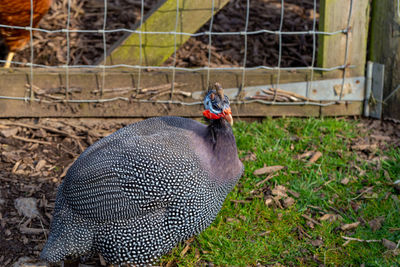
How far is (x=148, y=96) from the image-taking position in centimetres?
421

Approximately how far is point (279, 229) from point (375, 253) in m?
0.59

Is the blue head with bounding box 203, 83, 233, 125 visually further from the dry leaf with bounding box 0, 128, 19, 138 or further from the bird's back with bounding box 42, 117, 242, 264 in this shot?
the dry leaf with bounding box 0, 128, 19, 138

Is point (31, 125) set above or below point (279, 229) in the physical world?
above

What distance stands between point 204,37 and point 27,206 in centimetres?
250

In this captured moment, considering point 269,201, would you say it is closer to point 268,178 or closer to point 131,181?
point 268,178

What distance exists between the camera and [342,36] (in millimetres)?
4145

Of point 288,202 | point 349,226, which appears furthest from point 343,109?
point 349,226

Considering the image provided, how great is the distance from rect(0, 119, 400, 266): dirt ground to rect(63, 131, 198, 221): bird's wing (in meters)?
0.65

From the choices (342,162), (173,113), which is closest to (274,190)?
(342,162)

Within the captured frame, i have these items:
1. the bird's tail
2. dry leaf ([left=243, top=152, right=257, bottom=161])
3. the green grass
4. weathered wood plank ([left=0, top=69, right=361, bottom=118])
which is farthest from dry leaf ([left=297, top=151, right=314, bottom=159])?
the bird's tail

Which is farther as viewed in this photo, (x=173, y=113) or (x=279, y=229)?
(x=173, y=113)

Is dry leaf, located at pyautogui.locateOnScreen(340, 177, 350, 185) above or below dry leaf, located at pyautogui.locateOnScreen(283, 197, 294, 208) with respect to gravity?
above

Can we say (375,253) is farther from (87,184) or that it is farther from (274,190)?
(87,184)

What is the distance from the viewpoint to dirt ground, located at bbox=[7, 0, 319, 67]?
4.91 meters
